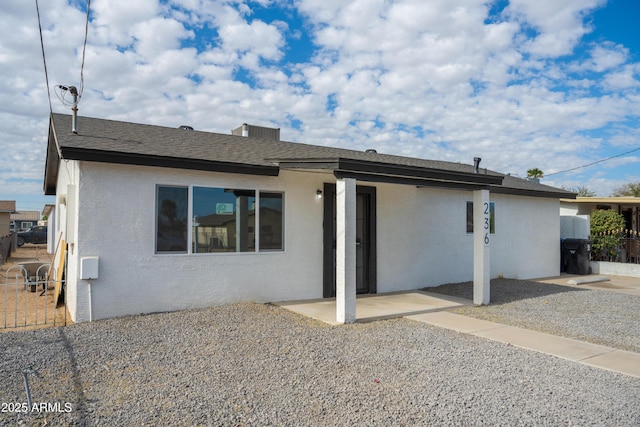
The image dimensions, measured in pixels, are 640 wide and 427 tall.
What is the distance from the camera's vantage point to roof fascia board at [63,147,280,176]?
21.1 ft

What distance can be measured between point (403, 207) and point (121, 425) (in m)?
8.19

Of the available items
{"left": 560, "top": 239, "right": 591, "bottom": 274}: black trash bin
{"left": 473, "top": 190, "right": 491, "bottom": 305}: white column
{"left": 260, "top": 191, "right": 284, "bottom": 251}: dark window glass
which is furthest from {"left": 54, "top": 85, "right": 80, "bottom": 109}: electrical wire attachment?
{"left": 560, "top": 239, "right": 591, "bottom": 274}: black trash bin

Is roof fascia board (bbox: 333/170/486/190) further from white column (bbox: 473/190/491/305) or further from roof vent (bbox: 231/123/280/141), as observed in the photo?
roof vent (bbox: 231/123/280/141)

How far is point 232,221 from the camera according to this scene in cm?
809

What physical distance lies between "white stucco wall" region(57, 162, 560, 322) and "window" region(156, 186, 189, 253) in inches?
5.5

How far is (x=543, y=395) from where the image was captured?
4.11 m

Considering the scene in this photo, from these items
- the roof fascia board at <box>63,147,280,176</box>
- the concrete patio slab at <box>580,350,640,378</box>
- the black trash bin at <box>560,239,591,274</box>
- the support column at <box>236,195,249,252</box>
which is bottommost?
the concrete patio slab at <box>580,350,640,378</box>

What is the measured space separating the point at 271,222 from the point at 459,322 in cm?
395

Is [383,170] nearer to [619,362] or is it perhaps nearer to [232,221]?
[232,221]

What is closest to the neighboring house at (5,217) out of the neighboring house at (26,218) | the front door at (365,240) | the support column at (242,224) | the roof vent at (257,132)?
the roof vent at (257,132)

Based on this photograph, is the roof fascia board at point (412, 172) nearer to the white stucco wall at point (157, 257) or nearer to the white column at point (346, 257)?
the white column at point (346, 257)

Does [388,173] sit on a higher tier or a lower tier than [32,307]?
higher

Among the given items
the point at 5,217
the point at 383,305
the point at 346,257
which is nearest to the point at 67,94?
the point at 346,257

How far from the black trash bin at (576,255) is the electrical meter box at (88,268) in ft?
47.1
